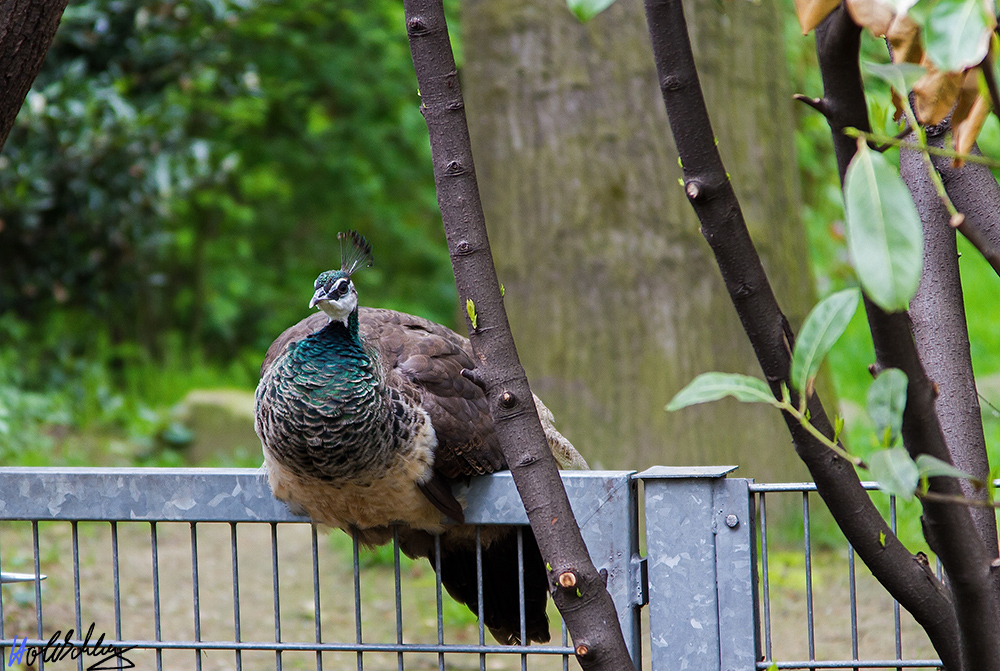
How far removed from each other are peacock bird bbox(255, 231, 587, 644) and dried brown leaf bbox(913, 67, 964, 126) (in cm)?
123

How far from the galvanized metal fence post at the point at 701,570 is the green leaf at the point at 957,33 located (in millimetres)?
876

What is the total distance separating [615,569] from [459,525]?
0.47 m

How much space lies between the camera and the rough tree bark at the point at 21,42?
171cm

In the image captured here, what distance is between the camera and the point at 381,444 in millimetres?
2014

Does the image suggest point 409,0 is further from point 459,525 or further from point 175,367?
point 175,367

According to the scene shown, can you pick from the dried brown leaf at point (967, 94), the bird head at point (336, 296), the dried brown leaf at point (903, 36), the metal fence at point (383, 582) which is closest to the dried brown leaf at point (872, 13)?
the dried brown leaf at point (903, 36)

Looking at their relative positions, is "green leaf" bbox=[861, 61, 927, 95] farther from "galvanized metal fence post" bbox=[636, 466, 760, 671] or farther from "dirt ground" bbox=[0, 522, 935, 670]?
"dirt ground" bbox=[0, 522, 935, 670]

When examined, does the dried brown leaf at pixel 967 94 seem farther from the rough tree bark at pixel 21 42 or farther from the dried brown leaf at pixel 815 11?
the rough tree bark at pixel 21 42

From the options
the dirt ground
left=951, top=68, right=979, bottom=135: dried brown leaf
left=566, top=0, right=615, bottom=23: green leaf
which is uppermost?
left=566, top=0, right=615, bottom=23: green leaf

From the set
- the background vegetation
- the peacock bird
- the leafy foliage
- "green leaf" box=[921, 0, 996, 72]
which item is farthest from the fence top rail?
the leafy foliage

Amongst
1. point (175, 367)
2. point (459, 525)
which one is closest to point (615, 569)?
point (459, 525)

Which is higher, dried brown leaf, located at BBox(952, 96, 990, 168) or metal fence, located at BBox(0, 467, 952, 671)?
dried brown leaf, located at BBox(952, 96, 990, 168)

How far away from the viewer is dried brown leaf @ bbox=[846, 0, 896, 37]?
31.5 inches

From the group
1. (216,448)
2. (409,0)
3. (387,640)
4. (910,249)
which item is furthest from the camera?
(216,448)
